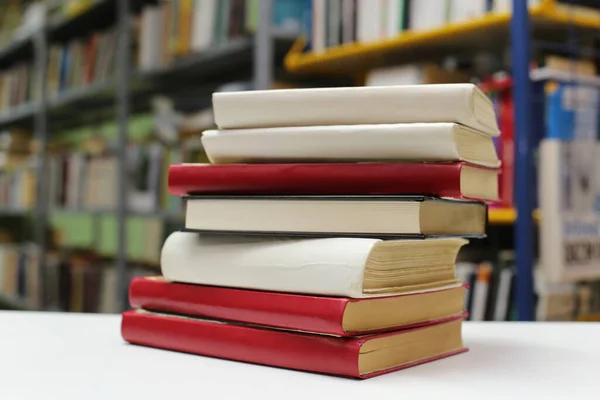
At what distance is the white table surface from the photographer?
0.49 metres

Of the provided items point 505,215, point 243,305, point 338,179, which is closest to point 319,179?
point 338,179

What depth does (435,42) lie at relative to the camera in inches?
75.6

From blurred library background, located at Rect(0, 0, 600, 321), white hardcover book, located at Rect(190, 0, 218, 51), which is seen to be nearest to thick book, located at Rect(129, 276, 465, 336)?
blurred library background, located at Rect(0, 0, 600, 321)

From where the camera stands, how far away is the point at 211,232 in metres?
0.64

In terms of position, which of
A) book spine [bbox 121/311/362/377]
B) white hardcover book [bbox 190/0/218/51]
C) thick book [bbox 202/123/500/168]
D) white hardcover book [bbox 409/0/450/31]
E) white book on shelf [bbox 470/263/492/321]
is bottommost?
white book on shelf [bbox 470/263/492/321]

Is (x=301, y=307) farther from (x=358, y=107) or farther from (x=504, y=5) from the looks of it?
(x=504, y=5)

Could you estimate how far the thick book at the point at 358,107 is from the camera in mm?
557

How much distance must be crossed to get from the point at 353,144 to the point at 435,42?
142cm

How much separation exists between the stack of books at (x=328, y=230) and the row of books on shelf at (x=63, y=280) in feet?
7.43

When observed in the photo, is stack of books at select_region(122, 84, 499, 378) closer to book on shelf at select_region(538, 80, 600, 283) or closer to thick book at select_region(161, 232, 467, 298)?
thick book at select_region(161, 232, 467, 298)

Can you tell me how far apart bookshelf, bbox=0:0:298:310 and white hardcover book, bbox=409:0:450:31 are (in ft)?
1.37

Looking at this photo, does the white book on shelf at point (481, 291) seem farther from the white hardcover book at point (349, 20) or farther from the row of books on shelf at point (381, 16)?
the white hardcover book at point (349, 20)

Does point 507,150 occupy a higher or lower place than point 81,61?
lower

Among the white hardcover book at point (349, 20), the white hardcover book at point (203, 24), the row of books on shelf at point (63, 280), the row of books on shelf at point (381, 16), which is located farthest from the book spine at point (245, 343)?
the row of books on shelf at point (63, 280)
